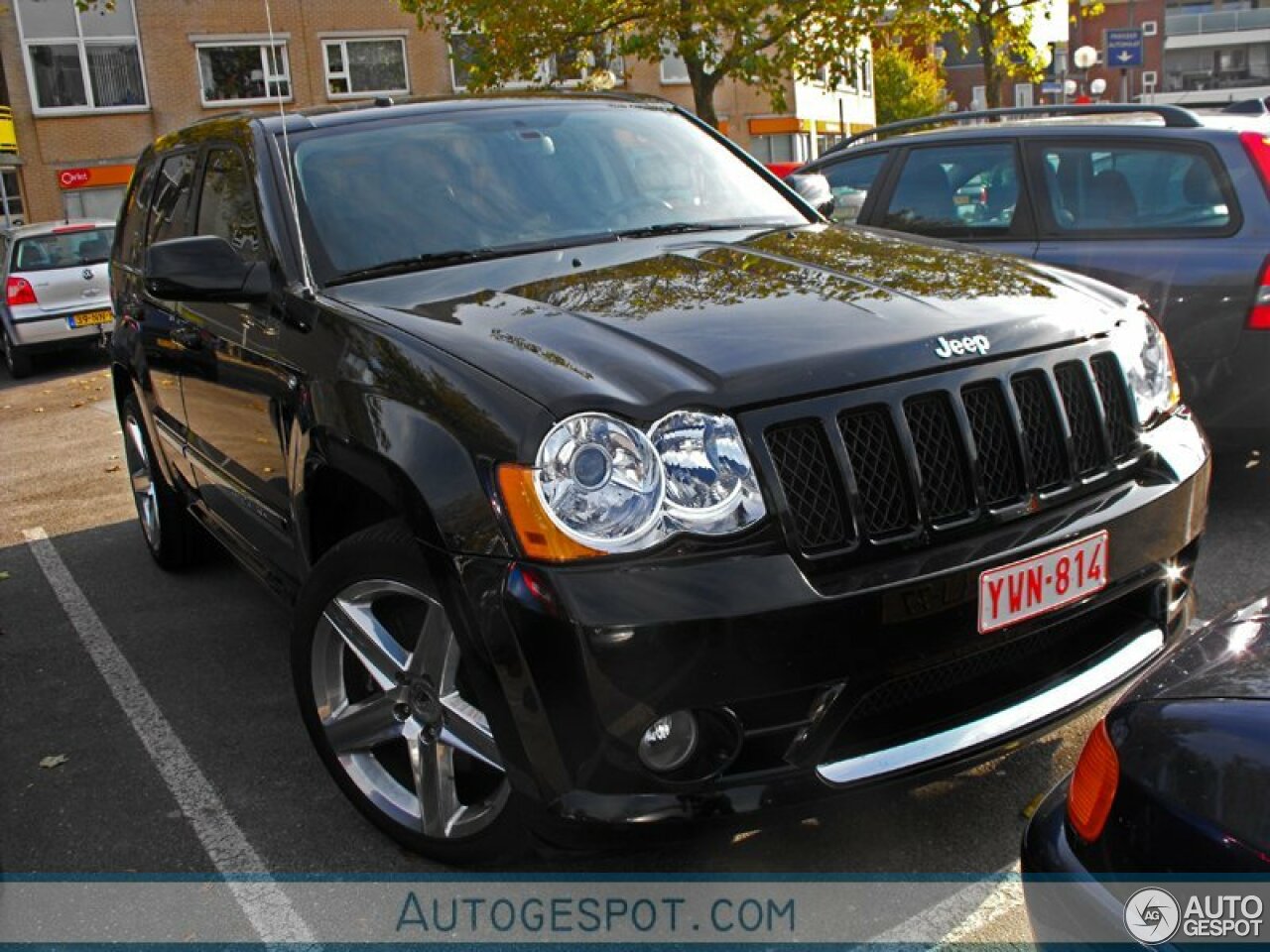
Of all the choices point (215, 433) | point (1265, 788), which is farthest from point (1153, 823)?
point (215, 433)

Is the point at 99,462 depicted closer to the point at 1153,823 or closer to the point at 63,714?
the point at 63,714

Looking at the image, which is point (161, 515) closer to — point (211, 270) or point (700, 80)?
point (211, 270)

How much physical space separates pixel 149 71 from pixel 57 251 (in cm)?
1987

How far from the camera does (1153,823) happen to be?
1871 mm

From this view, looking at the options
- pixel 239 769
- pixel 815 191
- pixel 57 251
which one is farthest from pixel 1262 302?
pixel 57 251

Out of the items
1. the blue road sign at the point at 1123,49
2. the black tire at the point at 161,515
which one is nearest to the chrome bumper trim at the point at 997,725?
the black tire at the point at 161,515

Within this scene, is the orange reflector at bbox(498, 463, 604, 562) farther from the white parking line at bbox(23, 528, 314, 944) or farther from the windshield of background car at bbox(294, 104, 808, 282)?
the windshield of background car at bbox(294, 104, 808, 282)

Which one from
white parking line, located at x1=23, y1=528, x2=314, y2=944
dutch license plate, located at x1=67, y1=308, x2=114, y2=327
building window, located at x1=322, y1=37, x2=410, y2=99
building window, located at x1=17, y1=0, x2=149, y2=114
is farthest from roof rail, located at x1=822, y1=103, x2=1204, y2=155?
building window, located at x1=17, y1=0, x2=149, y2=114

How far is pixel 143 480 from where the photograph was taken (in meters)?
6.05

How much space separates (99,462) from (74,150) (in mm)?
26897

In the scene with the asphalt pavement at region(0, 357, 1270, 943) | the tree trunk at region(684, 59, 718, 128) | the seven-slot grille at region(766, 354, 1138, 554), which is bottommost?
the asphalt pavement at region(0, 357, 1270, 943)

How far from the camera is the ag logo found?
5.91 ft

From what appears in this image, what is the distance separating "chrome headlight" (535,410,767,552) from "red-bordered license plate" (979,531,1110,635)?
1.80 feet

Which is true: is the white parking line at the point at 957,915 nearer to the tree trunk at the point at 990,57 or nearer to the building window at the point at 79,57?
the tree trunk at the point at 990,57
